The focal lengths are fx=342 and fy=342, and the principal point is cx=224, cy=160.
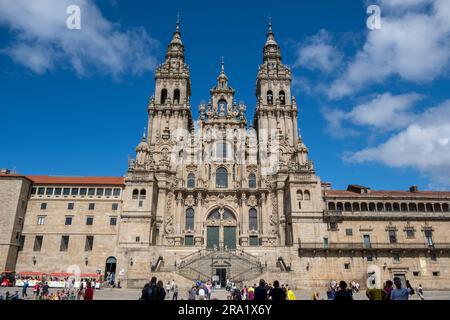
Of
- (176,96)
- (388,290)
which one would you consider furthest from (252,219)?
(388,290)

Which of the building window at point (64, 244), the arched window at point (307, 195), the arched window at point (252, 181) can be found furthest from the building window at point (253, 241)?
the building window at point (64, 244)

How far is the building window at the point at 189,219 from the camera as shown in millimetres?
48219

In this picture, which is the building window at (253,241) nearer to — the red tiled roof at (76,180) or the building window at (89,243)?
the red tiled roof at (76,180)

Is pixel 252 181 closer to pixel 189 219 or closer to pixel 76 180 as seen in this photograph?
pixel 189 219

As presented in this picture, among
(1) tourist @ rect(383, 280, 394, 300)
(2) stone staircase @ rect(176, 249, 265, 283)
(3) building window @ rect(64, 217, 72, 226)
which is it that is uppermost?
(3) building window @ rect(64, 217, 72, 226)

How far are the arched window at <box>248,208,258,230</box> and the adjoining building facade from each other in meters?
0.16

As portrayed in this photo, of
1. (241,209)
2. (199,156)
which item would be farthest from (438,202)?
(199,156)

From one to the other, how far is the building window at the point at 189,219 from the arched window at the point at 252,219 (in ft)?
26.6

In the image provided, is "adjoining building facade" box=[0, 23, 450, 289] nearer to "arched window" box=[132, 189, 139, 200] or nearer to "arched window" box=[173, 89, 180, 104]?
"arched window" box=[132, 189, 139, 200]

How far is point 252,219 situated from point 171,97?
77.0 ft

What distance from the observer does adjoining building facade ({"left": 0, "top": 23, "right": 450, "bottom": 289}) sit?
40.7 m

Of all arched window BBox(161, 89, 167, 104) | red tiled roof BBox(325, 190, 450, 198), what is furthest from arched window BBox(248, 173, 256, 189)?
arched window BBox(161, 89, 167, 104)
